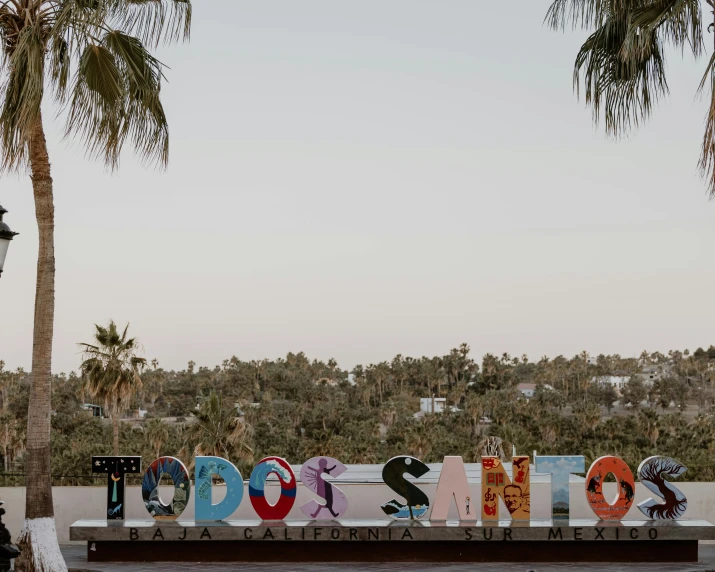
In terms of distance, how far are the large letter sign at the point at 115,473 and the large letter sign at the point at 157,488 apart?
269 mm

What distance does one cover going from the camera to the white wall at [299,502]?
16016 mm

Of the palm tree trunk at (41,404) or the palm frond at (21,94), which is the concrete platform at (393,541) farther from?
the palm frond at (21,94)

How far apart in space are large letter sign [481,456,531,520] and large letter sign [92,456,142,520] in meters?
5.72

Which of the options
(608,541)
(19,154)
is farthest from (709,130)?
(19,154)

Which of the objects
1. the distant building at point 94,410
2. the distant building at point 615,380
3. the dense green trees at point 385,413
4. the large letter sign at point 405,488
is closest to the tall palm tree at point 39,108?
the large letter sign at point 405,488

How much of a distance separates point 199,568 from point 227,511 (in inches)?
42.2

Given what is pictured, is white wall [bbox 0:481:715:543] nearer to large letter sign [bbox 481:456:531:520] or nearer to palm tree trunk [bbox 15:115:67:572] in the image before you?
large letter sign [bbox 481:456:531:520]

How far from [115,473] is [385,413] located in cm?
6226

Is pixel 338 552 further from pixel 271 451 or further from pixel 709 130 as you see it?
pixel 271 451

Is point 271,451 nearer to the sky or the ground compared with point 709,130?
nearer to the ground

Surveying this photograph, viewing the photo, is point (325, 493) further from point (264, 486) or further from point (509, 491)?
point (509, 491)

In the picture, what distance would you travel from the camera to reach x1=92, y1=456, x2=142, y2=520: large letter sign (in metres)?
14.9

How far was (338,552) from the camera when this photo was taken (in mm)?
14852

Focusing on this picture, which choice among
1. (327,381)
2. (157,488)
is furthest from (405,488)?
(327,381)
